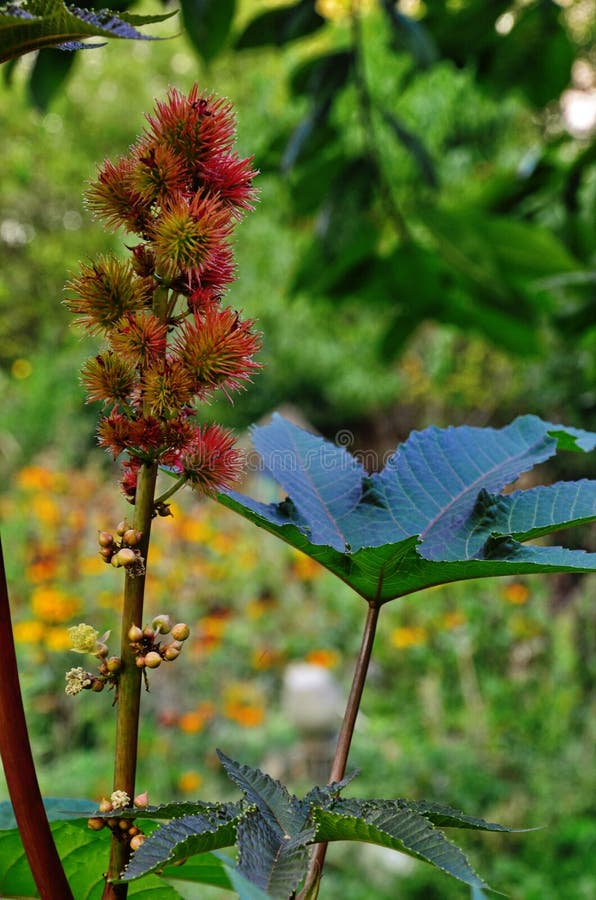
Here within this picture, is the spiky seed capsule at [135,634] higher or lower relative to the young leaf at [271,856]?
higher

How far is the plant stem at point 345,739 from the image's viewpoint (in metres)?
0.26

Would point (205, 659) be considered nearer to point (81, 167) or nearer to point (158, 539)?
point (158, 539)

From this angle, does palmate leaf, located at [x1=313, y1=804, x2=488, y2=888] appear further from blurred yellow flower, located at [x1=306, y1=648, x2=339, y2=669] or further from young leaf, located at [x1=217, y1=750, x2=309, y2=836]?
blurred yellow flower, located at [x1=306, y1=648, x2=339, y2=669]

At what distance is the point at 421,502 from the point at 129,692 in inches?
6.7

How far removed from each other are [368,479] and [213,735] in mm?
2426

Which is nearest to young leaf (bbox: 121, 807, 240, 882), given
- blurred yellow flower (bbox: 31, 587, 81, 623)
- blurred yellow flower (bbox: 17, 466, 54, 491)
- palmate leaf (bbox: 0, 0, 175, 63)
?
palmate leaf (bbox: 0, 0, 175, 63)

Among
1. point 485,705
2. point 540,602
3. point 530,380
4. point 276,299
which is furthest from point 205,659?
point 276,299

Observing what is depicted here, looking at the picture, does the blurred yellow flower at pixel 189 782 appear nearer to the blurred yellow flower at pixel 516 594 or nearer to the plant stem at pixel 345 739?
the blurred yellow flower at pixel 516 594

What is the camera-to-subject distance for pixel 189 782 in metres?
2.22

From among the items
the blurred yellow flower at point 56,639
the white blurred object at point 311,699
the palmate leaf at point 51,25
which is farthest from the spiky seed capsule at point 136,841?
the white blurred object at point 311,699

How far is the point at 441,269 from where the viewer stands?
4.66 feet

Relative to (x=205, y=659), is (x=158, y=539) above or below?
above

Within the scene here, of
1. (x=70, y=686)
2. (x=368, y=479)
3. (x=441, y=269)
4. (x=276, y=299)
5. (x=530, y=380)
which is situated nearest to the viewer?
(x=70, y=686)

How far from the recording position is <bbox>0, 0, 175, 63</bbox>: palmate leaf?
0.75 feet
